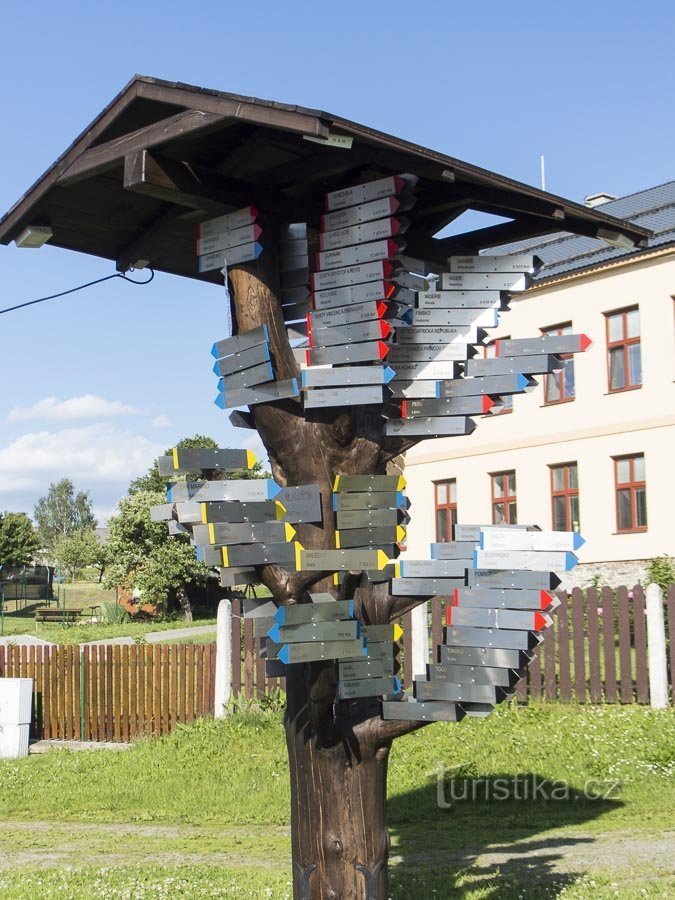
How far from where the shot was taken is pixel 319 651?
5.64m

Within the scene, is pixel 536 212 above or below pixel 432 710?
above

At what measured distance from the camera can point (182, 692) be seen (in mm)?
16516

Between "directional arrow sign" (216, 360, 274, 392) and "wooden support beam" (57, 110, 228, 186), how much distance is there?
1.24 meters

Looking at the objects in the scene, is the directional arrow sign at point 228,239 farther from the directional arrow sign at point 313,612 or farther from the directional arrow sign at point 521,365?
the directional arrow sign at point 313,612

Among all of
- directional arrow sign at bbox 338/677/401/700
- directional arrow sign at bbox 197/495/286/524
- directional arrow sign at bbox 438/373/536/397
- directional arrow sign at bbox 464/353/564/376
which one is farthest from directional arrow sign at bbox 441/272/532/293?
directional arrow sign at bbox 338/677/401/700

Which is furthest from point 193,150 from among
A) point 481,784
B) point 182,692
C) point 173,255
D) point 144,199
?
point 182,692

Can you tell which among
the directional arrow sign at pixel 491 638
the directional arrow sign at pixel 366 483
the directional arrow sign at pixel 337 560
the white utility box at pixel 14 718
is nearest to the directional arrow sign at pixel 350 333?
the directional arrow sign at pixel 366 483

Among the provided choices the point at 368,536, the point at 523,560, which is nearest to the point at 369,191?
the point at 368,536

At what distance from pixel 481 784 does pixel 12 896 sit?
17.0ft

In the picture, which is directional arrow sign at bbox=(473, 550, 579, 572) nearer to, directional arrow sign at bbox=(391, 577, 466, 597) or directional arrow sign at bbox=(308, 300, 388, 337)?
directional arrow sign at bbox=(391, 577, 466, 597)

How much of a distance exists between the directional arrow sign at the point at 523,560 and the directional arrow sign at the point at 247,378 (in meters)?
1.48

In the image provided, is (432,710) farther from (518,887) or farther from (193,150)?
(193,150)

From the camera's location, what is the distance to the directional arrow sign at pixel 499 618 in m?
5.73

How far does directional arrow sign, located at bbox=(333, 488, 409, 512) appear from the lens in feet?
19.3
